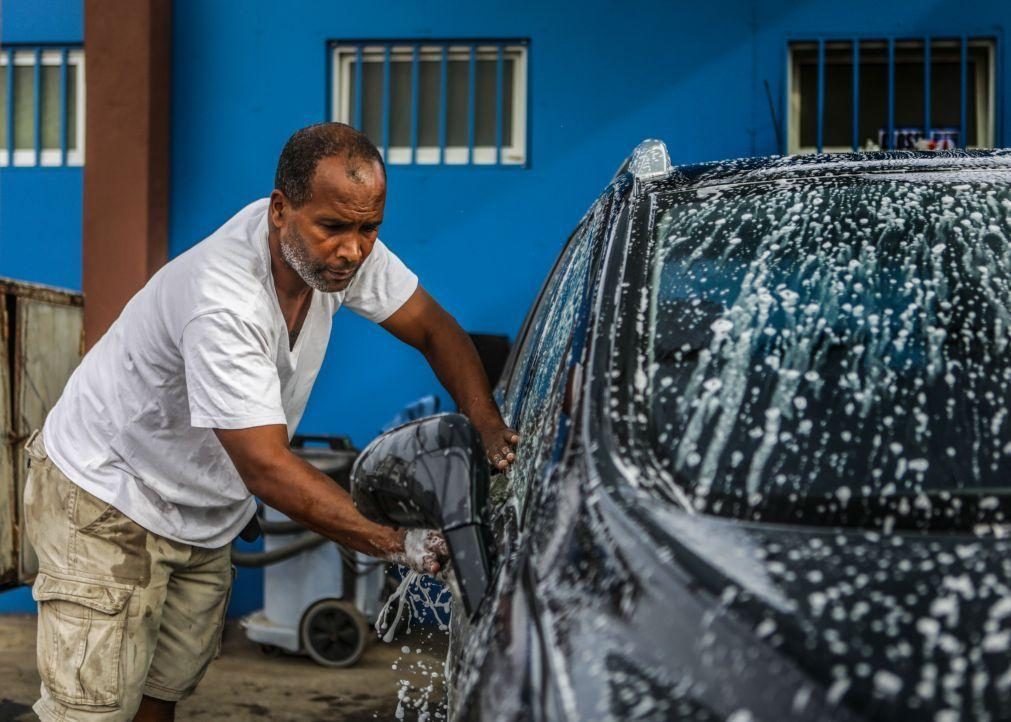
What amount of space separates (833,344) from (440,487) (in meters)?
0.62

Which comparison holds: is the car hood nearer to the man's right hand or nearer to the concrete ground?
the man's right hand

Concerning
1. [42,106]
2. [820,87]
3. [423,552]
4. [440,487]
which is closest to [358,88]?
[42,106]

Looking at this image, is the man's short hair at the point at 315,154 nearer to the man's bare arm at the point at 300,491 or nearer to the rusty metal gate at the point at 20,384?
the man's bare arm at the point at 300,491

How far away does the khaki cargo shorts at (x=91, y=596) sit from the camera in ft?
8.45

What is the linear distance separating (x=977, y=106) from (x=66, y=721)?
4.75 meters

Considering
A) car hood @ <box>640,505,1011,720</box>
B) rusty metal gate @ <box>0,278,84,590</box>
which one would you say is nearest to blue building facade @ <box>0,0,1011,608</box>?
rusty metal gate @ <box>0,278,84,590</box>

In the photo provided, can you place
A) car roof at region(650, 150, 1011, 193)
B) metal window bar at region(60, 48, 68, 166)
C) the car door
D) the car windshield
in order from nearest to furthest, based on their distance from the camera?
the car door < the car windshield < car roof at region(650, 150, 1011, 193) < metal window bar at region(60, 48, 68, 166)

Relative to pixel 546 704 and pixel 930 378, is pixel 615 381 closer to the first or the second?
pixel 930 378

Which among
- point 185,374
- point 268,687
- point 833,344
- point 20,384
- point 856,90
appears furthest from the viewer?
point 856,90

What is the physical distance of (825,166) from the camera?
2.30 meters

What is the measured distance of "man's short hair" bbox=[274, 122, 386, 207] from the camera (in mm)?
2318

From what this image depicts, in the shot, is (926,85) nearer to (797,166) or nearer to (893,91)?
(893,91)

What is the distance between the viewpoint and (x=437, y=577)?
178cm

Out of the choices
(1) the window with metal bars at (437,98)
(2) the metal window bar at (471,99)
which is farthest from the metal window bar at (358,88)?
(2) the metal window bar at (471,99)
